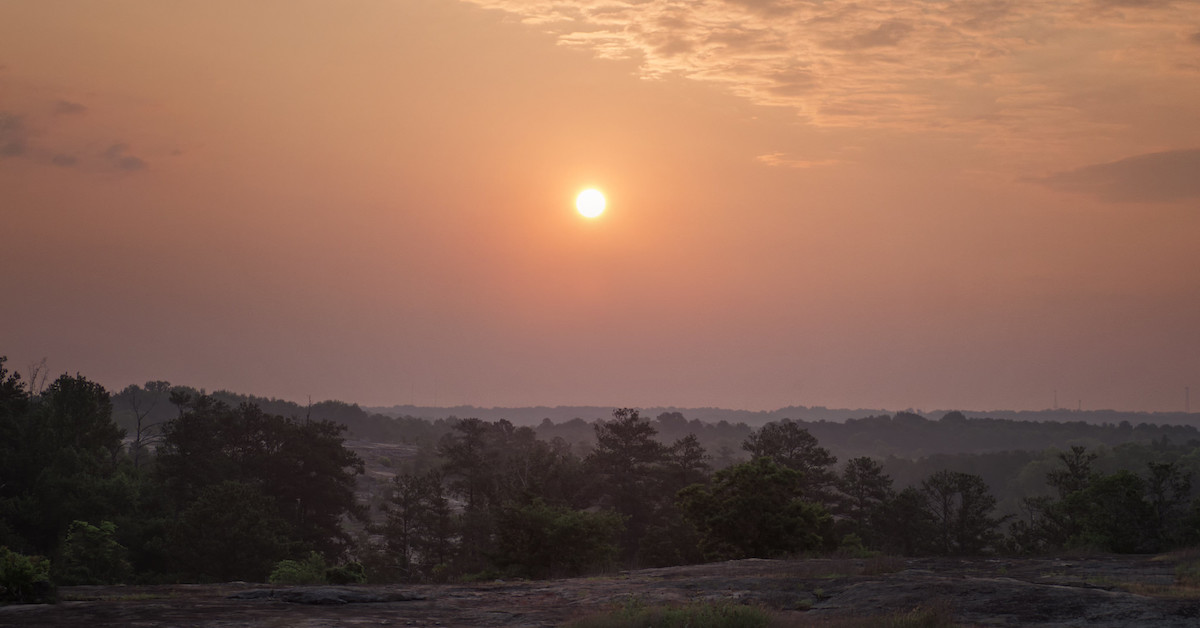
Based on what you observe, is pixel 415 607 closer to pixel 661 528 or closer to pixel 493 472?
pixel 661 528

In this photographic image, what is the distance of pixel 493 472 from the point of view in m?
93.6

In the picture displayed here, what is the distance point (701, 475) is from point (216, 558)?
44538 mm

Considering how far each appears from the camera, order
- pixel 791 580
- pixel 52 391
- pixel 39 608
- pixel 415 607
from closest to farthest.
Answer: pixel 39 608 < pixel 415 607 < pixel 791 580 < pixel 52 391

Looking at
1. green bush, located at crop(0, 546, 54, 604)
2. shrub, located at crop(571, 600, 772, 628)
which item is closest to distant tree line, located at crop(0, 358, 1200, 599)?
green bush, located at crop(0, 546, 54, 604)

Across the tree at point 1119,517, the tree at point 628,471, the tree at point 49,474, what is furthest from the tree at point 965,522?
the tree at point 49,474

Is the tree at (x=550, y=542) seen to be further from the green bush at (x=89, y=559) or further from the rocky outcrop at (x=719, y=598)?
the green bush at (x=89, y=559)

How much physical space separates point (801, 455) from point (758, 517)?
133ft

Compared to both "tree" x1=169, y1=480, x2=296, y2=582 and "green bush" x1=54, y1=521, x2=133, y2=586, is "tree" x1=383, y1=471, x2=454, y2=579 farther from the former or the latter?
"green bush" x1=54, y1=521, x2=133, y2=586

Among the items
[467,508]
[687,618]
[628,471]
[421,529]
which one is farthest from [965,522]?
[687,618]

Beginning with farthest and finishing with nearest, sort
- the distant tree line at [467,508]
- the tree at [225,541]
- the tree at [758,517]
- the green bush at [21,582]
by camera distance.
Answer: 1. the tree at [225,541]
2. the distant tree line at [467,508]
3. the tree at [758,517]
4. the green bush at [21,582]

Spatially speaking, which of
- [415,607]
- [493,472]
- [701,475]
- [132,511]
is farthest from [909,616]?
[493,472]

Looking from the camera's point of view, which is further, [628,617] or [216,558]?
[216,558]

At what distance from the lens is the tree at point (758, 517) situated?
51094mm

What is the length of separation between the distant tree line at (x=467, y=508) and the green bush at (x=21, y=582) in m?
16.9
